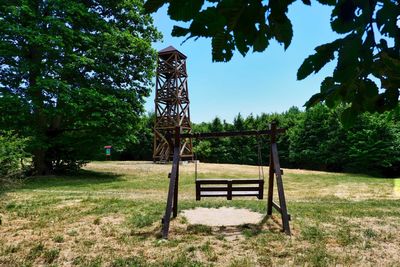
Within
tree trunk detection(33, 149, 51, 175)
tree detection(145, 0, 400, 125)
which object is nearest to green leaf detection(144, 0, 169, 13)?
tree detection(145, 0, 400, 125)

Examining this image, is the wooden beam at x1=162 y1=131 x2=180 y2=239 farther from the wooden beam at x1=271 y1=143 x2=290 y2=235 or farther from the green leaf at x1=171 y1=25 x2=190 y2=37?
the green leaf at x1=171 y1=25 x2=190 y2=37

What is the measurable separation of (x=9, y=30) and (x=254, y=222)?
13.2 m

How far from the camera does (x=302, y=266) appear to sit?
4.24m

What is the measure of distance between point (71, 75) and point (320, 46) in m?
16.6

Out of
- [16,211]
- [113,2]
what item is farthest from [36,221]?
[113,2]

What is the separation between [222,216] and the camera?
7453 mm

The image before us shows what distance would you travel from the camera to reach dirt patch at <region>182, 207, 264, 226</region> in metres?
6.86

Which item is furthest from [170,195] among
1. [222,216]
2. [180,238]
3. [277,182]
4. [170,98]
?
[170,98]

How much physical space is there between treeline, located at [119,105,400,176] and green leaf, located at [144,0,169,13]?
18191 millimetres

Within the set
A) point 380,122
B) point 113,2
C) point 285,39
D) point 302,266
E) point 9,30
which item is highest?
point 113,2

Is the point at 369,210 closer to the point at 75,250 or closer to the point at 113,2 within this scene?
the point at 75,250

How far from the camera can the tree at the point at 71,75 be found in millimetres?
13875

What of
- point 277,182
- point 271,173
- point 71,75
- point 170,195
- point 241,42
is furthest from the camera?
point 71,75

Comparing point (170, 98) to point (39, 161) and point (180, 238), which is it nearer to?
point (39, 161)
